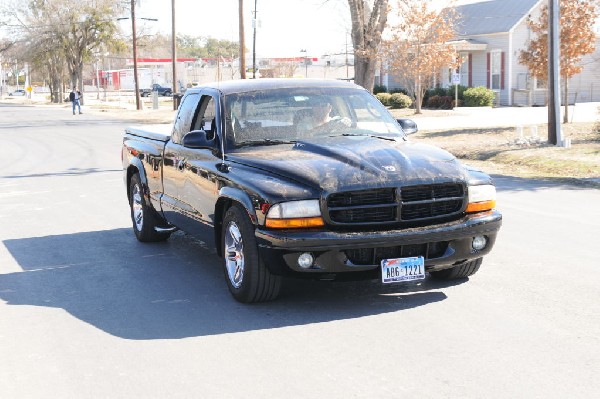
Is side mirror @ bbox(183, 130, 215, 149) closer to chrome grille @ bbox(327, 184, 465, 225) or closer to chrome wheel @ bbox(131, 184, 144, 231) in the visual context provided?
chrome grille @ bbox(327, 184, 465, 225)

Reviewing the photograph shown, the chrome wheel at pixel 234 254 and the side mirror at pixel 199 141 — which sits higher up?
the side mirror at pixel 199 141

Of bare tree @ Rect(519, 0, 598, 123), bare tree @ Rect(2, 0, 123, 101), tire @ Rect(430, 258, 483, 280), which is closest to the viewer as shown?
tire @ Rect(430, 258, 483, 280)

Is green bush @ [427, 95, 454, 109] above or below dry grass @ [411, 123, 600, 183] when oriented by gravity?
above

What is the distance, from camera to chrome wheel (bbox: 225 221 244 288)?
272 inches

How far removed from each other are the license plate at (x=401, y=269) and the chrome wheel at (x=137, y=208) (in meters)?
4.15

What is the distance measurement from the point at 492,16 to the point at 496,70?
3.66 meters

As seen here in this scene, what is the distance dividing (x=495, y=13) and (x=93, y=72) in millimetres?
106278

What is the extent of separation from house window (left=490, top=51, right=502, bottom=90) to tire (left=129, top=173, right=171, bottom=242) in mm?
39827

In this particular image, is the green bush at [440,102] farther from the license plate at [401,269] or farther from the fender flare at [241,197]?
the license plate at [401,269]

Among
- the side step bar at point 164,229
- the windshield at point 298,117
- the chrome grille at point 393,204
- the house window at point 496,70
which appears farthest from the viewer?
the house window at point 496,70

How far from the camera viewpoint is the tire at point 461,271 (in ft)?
24.3

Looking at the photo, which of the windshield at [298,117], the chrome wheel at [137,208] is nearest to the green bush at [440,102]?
the chrome wheel at [137,208]

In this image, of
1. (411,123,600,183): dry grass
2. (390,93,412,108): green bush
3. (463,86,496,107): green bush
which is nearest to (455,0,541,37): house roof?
(463,86,496,107): green bush

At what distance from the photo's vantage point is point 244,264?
22.1ft
